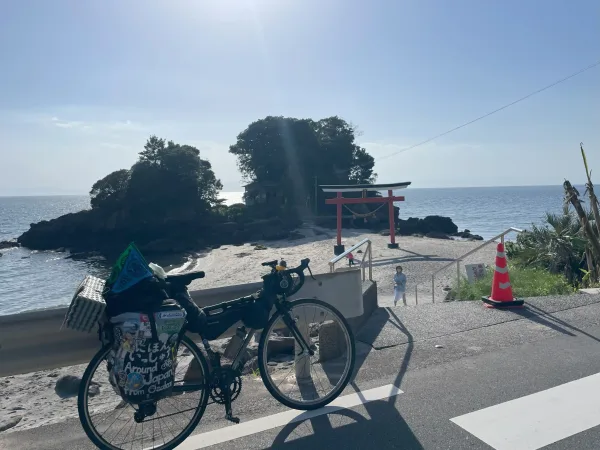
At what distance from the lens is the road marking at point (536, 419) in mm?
3432

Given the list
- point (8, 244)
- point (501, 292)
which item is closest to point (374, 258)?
point (501, 292)

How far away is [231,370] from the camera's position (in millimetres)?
3660

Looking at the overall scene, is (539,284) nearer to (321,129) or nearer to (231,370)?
(231,370)

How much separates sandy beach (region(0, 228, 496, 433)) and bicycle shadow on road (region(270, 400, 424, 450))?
2.85m

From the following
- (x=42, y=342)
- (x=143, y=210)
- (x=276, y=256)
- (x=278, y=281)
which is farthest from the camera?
(x=143, y=210)

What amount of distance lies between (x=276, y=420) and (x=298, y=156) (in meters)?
62.1

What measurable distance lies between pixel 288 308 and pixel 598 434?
2.34m

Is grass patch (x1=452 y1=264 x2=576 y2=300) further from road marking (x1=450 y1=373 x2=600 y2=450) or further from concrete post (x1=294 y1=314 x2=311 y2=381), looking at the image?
concrete post (x1=294 y1=314 x2=311 y2=381)

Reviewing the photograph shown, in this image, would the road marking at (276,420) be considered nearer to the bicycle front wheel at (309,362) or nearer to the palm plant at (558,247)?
the bicycle front wheel at (309,362)

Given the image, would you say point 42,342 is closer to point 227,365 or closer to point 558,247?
point 227,365

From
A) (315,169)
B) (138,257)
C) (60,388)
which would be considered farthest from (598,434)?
(315,169)

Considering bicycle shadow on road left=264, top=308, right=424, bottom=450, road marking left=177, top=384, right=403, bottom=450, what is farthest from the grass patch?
bicycle shadow on road left=264, top=308, right=424, bottom=450

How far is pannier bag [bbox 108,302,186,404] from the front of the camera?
3.15 m

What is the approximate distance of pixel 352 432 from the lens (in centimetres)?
357
